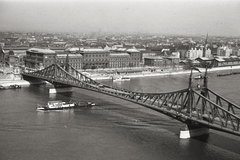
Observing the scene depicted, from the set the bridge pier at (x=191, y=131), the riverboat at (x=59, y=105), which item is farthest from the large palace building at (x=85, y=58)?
the bridge pier at (x=191, y=131)

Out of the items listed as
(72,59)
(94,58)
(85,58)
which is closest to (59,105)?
(72,59)

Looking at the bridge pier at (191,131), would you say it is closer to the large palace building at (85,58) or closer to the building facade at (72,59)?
the large palace building at (85,58)

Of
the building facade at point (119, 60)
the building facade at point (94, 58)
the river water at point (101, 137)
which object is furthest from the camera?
the building facade at point (119, 60)

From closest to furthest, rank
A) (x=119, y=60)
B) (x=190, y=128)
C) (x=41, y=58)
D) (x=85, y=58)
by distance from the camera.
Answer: (x=190, y=128), (x=41, y=58), (x=85, y=58), (x=119, y=60)

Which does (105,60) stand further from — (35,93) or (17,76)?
(35,93)

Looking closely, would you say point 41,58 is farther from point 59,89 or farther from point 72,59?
point 59,89

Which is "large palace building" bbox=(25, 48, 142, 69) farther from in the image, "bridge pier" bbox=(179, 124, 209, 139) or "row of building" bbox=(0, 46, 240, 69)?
"bridge pier" bbox=(179, 124, 209, 139)
